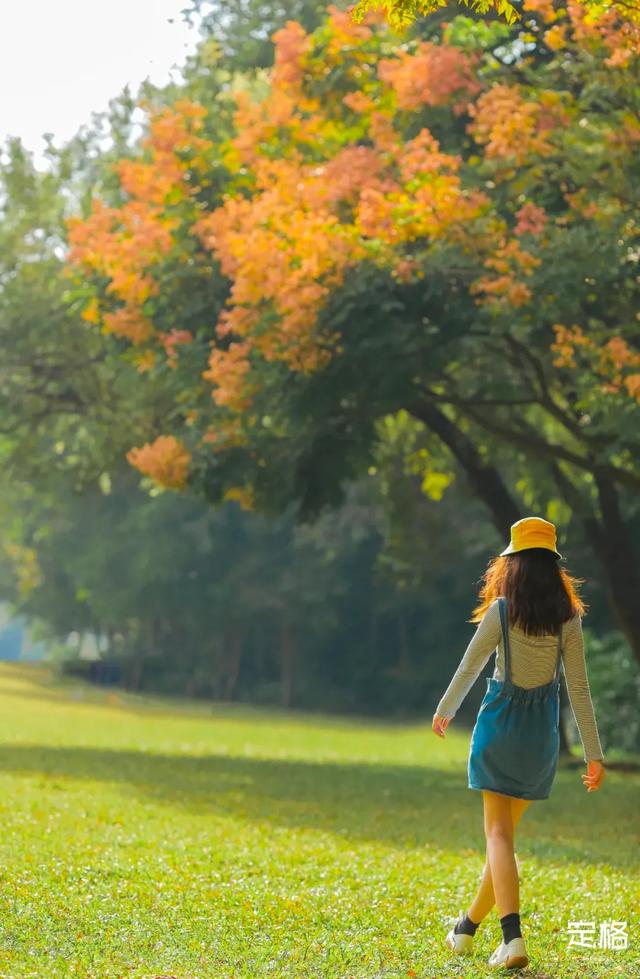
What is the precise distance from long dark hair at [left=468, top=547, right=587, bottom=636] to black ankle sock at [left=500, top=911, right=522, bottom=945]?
3.95 ft

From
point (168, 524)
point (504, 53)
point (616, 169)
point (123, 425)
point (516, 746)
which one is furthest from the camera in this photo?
point (168, 524)

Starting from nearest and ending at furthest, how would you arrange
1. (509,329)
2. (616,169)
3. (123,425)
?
(616,169), (509,329), (123,425)

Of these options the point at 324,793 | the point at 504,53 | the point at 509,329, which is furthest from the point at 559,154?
the point at 324,793

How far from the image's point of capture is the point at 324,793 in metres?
18.7

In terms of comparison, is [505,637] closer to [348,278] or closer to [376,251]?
[376,251]

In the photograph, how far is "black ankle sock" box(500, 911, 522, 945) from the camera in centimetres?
683

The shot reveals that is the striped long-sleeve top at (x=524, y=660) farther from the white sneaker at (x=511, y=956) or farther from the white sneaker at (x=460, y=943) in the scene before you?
the white sneaker at (x=460, y=943)

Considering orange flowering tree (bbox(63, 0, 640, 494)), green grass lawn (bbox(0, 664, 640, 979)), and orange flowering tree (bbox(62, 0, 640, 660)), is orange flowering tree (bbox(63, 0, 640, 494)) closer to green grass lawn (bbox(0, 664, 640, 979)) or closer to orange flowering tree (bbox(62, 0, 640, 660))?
orange flowering tree (bbox(62, 0, 640, 660))

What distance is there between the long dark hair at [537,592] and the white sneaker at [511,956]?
132cm

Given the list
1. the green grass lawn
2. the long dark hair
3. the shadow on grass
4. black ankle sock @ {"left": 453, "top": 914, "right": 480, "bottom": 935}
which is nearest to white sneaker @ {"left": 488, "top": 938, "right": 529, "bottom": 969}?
the green grass lawn

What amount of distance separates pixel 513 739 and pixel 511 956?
0.91 metres

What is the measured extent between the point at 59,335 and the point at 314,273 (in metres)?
9.16

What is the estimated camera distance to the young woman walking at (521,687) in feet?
22.8

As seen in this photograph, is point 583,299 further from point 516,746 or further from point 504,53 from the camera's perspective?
point 516,746
